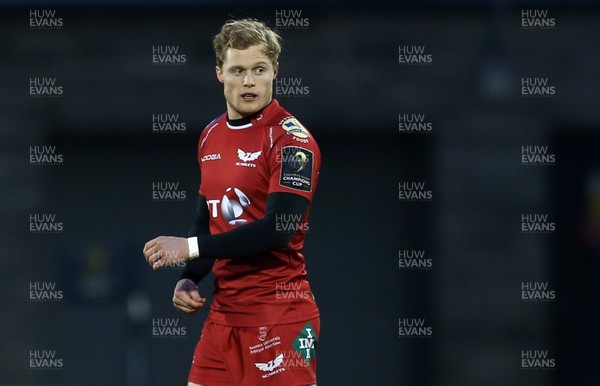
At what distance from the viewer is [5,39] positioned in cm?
944

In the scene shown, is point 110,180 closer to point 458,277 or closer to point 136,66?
point 136,66

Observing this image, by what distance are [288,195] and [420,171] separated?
5053mm

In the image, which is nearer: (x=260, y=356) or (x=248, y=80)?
(x=260, y=356)

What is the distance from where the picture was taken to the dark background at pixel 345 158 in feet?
30.6

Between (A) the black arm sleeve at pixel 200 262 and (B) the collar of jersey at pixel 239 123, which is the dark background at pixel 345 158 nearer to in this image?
(A) the black arm sleeve at pixel 200 262

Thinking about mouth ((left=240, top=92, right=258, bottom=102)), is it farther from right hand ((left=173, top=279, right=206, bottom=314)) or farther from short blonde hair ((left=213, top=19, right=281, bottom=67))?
right hand ((left=173, top=279, right=206, bottom=314))

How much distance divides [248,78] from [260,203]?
58 centimetres

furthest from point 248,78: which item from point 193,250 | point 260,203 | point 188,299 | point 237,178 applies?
point 188,299

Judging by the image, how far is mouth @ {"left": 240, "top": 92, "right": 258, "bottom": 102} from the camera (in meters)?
4.83

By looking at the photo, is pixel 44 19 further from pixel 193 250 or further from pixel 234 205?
pixel 193 250

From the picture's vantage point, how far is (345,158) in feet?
31.7

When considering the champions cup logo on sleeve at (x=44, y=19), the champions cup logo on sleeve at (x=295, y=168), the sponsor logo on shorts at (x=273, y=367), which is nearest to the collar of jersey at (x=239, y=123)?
the champions cup logo on sleeve at (x=295, y=168)

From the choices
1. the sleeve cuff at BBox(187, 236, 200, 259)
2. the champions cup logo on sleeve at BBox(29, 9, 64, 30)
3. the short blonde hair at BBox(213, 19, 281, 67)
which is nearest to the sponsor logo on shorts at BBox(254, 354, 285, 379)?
the sleeve cuff at BBox(187, 236, 200, 259)

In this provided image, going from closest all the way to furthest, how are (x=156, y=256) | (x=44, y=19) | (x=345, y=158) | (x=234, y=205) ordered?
(x=156, y=256)
(x=234, y=205)
(x=44, y=19)
(x=345, y=158)
